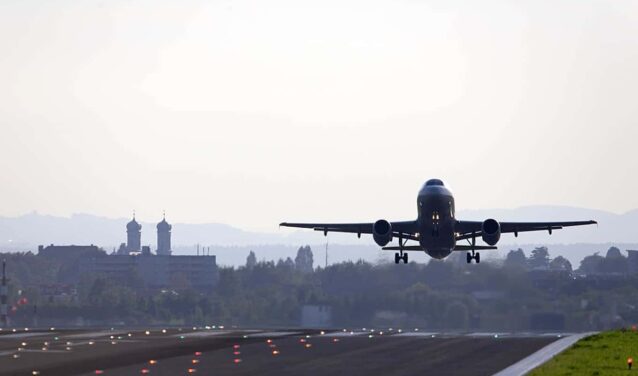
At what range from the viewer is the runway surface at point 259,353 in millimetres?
54969

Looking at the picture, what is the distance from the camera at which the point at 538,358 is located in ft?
205

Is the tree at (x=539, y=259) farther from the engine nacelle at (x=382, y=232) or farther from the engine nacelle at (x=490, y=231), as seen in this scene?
the engine nacelle at (x=382, y=232)

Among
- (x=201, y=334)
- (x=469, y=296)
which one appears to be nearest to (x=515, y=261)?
(x=469, y=296)

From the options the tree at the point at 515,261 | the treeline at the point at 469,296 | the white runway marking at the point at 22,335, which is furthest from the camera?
the tree at the point at 515,261

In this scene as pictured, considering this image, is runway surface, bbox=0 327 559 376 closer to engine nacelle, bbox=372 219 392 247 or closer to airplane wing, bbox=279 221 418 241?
engine nacelle, bbox=372 219 392 247

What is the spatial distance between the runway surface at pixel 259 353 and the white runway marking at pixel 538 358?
0.62 m

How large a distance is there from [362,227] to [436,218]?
543 inches

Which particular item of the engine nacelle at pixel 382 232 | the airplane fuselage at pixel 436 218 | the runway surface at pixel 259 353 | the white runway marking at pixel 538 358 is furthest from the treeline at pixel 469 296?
the white runway marking at pixel 538 358

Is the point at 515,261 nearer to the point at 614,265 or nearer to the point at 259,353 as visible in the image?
the point at 614,265

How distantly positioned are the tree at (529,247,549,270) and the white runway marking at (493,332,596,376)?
81051 mm

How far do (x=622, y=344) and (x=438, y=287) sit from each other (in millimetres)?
91161

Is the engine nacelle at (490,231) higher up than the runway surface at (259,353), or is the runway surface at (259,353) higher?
the engine nacelle at (490,231)

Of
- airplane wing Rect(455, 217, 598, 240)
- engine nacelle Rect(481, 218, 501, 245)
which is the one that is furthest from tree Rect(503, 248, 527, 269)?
engine nacelle Rect(481, 218, 501, 245)

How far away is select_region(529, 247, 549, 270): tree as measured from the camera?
160250mm
